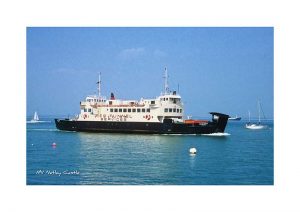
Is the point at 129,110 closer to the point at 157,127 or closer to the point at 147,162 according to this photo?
the point at 157,127

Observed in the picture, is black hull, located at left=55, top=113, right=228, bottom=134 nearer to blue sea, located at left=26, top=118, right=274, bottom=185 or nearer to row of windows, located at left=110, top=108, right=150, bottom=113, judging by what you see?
row of windows, located at left=110, top=108, right=150, bottom=113

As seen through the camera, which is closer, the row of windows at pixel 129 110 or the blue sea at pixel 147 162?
the blue sea at pixel 147 162

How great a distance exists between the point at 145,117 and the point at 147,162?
33.4ft

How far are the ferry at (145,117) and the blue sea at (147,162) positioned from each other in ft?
6.95

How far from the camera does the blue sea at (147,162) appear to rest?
43.6 ft

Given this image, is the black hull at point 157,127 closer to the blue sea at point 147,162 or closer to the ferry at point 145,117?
the ferry at point 145,117

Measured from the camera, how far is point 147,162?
16016 mm

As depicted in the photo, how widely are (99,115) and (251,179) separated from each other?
15.8 m

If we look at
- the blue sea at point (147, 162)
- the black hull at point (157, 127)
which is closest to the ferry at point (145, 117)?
the black hull at point (157, 127)

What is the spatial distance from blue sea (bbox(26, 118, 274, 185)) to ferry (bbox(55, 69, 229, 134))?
212 cm

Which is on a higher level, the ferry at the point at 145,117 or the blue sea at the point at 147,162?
the ferry at the point at 145,117

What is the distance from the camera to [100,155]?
1769 cm
